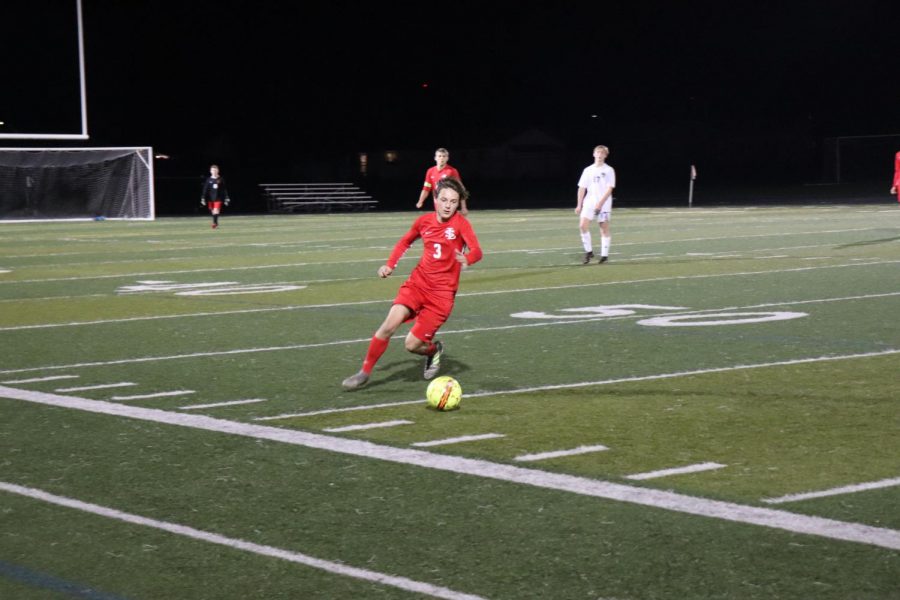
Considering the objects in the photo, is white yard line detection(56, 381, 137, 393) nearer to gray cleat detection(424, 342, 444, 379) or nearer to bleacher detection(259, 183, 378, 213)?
gray cleat detection(424, 342, 444, 379)

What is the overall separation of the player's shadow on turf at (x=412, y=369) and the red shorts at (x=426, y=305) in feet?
1.45

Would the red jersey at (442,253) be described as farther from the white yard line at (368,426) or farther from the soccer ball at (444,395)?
the white yard line at (368,426)

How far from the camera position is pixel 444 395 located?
26.9ft

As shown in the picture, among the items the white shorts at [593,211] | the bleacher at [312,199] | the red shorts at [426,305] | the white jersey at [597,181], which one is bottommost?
the bleacher at [312,199]

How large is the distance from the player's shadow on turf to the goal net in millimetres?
28569

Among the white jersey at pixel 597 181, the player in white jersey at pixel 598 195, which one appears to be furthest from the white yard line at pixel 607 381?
the white jersey at pixel 597 181

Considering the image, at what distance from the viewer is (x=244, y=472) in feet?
21.7

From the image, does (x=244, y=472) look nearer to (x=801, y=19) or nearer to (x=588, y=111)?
(x=801, y=19)

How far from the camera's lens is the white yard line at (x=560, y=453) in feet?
22.5

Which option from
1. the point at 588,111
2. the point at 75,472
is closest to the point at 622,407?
the point at 75,472

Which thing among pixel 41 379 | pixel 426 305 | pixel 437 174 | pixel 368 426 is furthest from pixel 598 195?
pixel 368 426

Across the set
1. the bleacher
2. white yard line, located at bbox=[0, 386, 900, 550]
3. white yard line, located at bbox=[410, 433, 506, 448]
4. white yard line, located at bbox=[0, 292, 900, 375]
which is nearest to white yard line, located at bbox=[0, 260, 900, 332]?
white yard line, located at bbox=[0, 292, 900, 375]

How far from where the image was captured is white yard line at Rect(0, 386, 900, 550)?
551cm

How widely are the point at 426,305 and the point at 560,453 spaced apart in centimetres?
250
